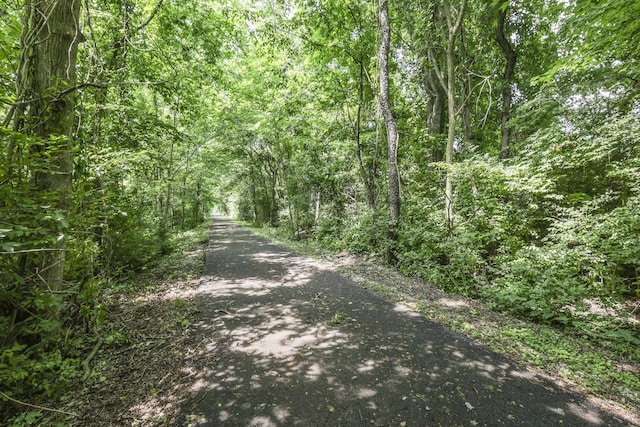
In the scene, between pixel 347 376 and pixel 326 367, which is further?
pixel 326 367

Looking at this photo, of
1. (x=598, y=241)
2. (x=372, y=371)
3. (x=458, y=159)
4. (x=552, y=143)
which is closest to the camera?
(x=372, y=371)

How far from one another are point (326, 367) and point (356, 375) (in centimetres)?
38

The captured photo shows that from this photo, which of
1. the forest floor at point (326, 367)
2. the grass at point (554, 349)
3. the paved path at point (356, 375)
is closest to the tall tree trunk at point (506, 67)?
the grass at point (554, 349)

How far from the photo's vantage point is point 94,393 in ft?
9.60

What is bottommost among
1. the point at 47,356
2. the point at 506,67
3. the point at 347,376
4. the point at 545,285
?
the point at 347,376

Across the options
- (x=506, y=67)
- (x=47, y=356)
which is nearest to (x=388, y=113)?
(x=506, y=67)

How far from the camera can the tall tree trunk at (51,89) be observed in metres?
3.03

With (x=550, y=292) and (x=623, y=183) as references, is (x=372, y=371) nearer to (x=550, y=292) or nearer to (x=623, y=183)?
(x=550, y=292)

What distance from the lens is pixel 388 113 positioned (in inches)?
338

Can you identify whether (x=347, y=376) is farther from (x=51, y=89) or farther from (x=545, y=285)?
(x=51, y=89)

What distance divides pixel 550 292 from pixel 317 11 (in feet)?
35.3

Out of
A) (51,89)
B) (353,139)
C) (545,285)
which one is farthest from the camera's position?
(353,139)

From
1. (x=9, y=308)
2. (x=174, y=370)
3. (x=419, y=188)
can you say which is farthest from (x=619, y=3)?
(x=9, y=308)

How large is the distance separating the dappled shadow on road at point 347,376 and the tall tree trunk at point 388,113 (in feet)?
13.8
